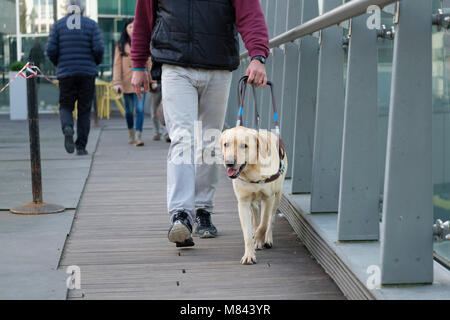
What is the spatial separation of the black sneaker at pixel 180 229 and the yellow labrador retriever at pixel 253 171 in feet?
1.22

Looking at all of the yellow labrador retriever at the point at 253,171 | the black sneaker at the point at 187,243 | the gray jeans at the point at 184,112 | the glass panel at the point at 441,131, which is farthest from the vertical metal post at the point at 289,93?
the glass panel at the point at 441,131

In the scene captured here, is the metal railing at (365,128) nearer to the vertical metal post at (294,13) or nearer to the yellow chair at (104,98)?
the vertical metal post at (294,13)

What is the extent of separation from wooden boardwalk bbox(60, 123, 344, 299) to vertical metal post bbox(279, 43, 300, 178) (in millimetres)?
782

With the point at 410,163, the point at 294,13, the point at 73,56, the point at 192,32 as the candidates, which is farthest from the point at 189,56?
the point at 73,56

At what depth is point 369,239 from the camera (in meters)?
3.93

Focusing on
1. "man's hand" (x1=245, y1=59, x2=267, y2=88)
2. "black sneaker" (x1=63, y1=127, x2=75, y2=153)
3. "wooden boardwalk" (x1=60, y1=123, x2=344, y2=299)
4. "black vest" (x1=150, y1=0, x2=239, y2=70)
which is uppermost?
"black vest" (x1=150, y1=0, x2=239, y2=70)

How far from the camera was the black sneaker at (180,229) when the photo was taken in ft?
14.5

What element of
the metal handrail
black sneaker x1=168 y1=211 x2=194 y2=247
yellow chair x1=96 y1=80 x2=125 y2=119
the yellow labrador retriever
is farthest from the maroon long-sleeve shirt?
yellow chair x1=96 y1=80 x2=125 y2=119

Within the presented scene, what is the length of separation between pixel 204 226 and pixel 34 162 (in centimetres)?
183

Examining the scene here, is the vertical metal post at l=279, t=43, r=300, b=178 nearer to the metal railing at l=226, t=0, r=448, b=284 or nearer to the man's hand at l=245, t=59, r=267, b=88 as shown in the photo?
the metal railing at l=226, t=0, r=448, b=284

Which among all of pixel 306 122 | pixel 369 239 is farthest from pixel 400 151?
pixel 306 122

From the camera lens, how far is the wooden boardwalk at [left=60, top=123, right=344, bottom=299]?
3701mm
